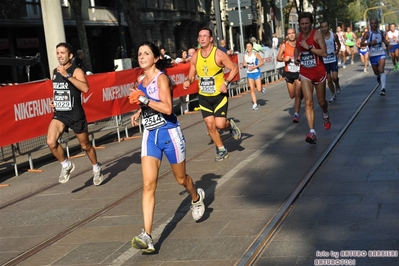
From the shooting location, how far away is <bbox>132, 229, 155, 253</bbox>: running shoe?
19.1ft

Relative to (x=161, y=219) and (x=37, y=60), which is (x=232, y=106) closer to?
(x=37, y=60)

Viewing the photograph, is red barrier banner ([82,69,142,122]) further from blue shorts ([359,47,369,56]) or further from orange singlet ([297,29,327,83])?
blue shorts ([359,47,369,56])

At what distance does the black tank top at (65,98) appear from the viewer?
372 inches

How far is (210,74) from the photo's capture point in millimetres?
10445

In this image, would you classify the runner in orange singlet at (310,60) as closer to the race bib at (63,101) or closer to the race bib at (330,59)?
→ the race bib at (63,101)

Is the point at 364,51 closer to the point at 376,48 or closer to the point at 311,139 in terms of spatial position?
the point at 376,48

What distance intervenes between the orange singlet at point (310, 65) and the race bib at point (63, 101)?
3787 mm

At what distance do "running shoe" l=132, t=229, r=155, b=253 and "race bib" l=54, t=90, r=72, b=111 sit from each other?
3910 millimetres

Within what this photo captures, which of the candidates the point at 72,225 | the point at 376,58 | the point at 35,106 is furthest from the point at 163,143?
the point at 376,58

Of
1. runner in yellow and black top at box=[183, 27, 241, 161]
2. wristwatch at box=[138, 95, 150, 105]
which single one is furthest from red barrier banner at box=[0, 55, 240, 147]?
wristwatch at box=[138, 95, 150, 105]

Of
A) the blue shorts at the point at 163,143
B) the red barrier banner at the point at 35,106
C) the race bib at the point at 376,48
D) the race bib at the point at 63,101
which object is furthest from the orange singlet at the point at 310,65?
the race bib at the point at 376,48

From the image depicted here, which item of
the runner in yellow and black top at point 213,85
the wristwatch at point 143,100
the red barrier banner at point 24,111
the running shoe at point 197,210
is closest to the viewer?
the wristwatch at point 143,100

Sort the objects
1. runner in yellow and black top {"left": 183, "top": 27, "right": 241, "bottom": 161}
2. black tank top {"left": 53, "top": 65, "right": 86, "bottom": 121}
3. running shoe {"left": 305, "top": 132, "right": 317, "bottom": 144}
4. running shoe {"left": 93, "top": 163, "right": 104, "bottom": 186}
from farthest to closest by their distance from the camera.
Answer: running shoe {"left": 305, "top": 132, "right": 317, "bottom": 144} → runner in yellow and black top {"left": 183, "top": 27, "right": 241, "bottom": 161} → running shoe {"left": 93, "top": 163, "right": 104, "bottom": 186} → black tank top {"left": 53, "top": 65, "right": 86, "bottom": 121}

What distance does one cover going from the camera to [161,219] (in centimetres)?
727
